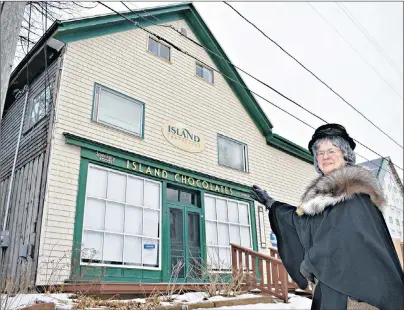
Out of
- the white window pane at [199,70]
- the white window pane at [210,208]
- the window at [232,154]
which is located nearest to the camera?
the white window pane at [210,208]

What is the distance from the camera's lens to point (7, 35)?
401 cm

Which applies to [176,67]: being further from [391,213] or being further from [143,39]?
[391,213]

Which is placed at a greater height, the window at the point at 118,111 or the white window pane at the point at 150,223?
the window at the point at 118,111

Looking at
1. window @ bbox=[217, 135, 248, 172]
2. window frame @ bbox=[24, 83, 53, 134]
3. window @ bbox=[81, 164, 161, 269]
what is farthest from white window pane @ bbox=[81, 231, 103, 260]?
window @ bbox=[217, 135, 248, 172]

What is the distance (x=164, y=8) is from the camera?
1041cm

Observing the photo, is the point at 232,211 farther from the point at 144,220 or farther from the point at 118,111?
the point at 118,111

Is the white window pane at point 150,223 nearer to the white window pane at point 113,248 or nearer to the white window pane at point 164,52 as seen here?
the white window pane at point 113,248

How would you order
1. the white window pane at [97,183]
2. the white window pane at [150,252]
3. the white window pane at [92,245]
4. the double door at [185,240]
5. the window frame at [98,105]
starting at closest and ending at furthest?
1. the white window pane at [92,245]
2. the white window pane at [97,183]
3. the white window pane at [150,252]
4. the window frame at [98,105]
5. the double door at [185,240]

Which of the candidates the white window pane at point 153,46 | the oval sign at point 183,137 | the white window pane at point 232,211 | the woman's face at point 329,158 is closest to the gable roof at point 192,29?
the white window pane at point 153,46

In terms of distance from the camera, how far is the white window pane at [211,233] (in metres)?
9.39

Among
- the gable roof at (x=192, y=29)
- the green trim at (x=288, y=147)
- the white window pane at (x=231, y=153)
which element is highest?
the gable roof at (x=192, y=29)

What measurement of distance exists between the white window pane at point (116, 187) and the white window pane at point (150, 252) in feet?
3.66

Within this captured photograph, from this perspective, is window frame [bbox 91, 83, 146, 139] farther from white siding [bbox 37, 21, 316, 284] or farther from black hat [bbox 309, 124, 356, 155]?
black hat [bbox 309, 124, 356, 155]

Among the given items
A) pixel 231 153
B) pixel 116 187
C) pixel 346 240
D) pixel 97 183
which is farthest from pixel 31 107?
pixel 346 240
